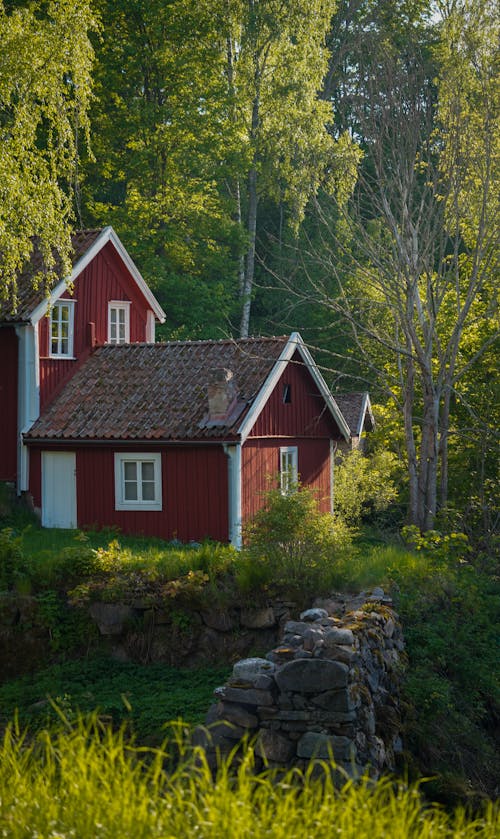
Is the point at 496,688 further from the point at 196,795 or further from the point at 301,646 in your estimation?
A: the point at 196,795

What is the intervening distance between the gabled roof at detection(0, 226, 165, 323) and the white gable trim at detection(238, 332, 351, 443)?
4.36 m

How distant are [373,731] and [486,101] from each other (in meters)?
13.3

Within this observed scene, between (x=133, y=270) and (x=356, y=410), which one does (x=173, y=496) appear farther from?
(x=356, y=410)

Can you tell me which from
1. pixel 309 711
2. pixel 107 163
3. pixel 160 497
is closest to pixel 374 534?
pixel 160 497

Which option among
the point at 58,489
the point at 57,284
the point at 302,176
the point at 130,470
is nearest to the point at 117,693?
the point at 130,470

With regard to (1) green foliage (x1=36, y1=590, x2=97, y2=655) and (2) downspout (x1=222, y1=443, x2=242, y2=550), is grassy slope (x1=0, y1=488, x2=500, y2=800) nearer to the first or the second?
(1) green foliage (x1=36, y1=590, x2=97, y2=655)

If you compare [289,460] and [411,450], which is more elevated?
[411,450]

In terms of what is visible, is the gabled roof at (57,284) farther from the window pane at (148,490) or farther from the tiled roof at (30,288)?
the window pane at (148,490)

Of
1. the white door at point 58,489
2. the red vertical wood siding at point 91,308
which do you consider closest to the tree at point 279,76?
the red vertical wood siding at point 91,308

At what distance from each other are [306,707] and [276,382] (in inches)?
451

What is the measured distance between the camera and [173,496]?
19953 mm

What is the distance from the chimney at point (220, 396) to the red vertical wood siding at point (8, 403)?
4.71m

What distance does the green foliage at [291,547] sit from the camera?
47.2ft

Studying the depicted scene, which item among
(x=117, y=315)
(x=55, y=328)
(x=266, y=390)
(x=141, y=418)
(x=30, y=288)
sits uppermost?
(x=30, y=288)
